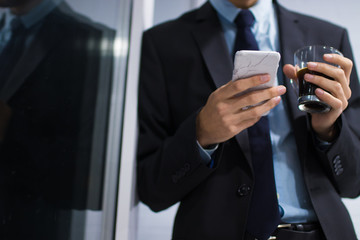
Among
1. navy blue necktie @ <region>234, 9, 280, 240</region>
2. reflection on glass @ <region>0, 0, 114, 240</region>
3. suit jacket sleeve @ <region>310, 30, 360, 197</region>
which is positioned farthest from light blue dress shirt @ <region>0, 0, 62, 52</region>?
suit jacket sleeve @ <region>310, 30, 360, 197</region>

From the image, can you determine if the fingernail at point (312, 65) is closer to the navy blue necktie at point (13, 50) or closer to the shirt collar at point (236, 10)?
the shirt collar at point (236, 10)

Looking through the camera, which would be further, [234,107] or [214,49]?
[214,49]

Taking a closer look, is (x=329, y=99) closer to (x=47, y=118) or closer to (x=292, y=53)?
(x=292, y=53)

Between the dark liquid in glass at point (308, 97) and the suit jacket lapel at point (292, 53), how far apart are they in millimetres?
73

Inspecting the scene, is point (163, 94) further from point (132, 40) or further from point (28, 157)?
point (28, 157)

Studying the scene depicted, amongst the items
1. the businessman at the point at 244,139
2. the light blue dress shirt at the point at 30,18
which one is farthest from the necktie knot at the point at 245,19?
the light blue dress shirt at the point at 30,18

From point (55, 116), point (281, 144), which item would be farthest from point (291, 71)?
point (55, 116)

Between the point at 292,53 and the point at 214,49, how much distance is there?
0.64 ft

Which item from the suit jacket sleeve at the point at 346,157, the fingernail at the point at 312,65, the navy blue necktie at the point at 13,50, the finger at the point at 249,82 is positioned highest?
the navy blue necktie at the point at 13,50

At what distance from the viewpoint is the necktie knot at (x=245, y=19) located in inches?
32.4

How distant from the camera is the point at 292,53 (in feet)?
2.72

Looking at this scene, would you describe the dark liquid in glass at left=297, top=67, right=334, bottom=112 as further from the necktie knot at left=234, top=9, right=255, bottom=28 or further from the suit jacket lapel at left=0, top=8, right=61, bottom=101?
the suit jacket lapel at left=0, top=8, right=61, bottom=101

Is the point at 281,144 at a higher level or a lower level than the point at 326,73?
lower

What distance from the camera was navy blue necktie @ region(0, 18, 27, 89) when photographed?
448mm
